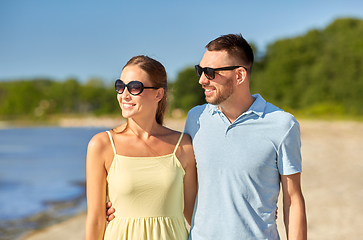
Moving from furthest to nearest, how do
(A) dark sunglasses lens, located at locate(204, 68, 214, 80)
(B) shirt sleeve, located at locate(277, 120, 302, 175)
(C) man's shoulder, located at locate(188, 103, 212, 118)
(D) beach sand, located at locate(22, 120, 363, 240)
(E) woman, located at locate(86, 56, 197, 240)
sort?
(D) beach sand, located at locate(22, 120, 363, 240)
(C) man's shoulder, located at locate(188, 103, 212, 118)
(A) dark sunglasses lens, located at locate(204, 68, 214, 80)
(E) woman, located at locate(86, 56, 197, 240)
(B) shirt sleeve, located at locate(277, 120, 302, 175)

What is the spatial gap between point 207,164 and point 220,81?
59 centimetres

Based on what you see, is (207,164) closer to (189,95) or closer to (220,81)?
(220,81)

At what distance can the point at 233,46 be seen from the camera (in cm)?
247

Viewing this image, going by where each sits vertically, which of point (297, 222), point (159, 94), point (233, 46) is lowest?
point (297, 222)

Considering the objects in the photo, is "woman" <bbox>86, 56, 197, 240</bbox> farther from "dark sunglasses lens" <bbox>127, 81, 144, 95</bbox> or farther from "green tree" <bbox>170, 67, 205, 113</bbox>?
"green tree" <bbox>170, 67, 205, 113</bbox>

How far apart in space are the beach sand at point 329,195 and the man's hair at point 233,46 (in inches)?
172

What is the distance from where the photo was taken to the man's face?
2.46 metres

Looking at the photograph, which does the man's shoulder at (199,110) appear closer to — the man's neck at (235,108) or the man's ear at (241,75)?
the man's neck at (235,108)

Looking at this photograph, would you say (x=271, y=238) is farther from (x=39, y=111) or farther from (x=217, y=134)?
(x=39, y=111)

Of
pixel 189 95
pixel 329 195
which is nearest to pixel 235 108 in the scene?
pixel 329 195

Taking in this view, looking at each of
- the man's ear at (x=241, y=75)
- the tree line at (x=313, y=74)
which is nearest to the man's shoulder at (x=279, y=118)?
the man's ear at (x=241, y=75)

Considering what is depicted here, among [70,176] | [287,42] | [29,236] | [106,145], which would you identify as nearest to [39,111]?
[287,42]

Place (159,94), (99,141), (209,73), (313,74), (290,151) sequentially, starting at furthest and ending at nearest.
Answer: (313,74)
(159,94)
(209,73)
(99,141)
(290,151)

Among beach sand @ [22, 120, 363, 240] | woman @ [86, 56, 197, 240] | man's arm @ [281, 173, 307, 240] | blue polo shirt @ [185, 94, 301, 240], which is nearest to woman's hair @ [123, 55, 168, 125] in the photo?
woman @ [86, 56, 197, 240]
